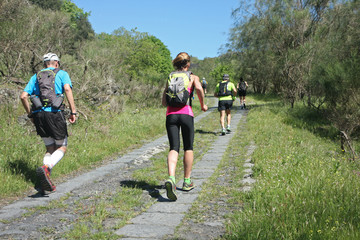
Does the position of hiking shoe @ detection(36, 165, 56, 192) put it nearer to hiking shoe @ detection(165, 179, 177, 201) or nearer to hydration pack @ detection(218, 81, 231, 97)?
hiking shoe @ detection(165, 179, 177, 201)

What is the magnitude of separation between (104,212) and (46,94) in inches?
77.8

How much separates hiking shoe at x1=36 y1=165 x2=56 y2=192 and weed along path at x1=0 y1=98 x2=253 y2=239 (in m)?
0.13

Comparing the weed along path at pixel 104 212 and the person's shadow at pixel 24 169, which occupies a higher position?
the person's shadow at pixel 24 169

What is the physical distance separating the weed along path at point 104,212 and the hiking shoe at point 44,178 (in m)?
0.13

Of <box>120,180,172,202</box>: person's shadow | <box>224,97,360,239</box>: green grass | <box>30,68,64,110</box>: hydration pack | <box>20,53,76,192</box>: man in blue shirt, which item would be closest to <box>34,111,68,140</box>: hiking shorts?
<box>20,53,76,192</box>: man in blue shirt

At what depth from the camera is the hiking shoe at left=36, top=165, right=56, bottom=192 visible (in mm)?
4527

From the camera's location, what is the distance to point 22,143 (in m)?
6.82

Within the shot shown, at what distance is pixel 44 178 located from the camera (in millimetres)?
4566

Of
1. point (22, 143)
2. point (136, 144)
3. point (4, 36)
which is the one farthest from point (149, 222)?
point (4, 36)

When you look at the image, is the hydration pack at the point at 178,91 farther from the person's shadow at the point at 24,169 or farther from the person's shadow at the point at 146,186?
the person's shadow at the point at 24,169

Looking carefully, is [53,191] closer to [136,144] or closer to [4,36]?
[136,144]

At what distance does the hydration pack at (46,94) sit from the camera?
15.5 feet

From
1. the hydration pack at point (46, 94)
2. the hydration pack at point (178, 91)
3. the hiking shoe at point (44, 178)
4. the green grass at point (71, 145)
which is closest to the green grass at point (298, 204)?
the hydration pack at point (178, 91)

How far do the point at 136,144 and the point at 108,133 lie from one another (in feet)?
2.88
